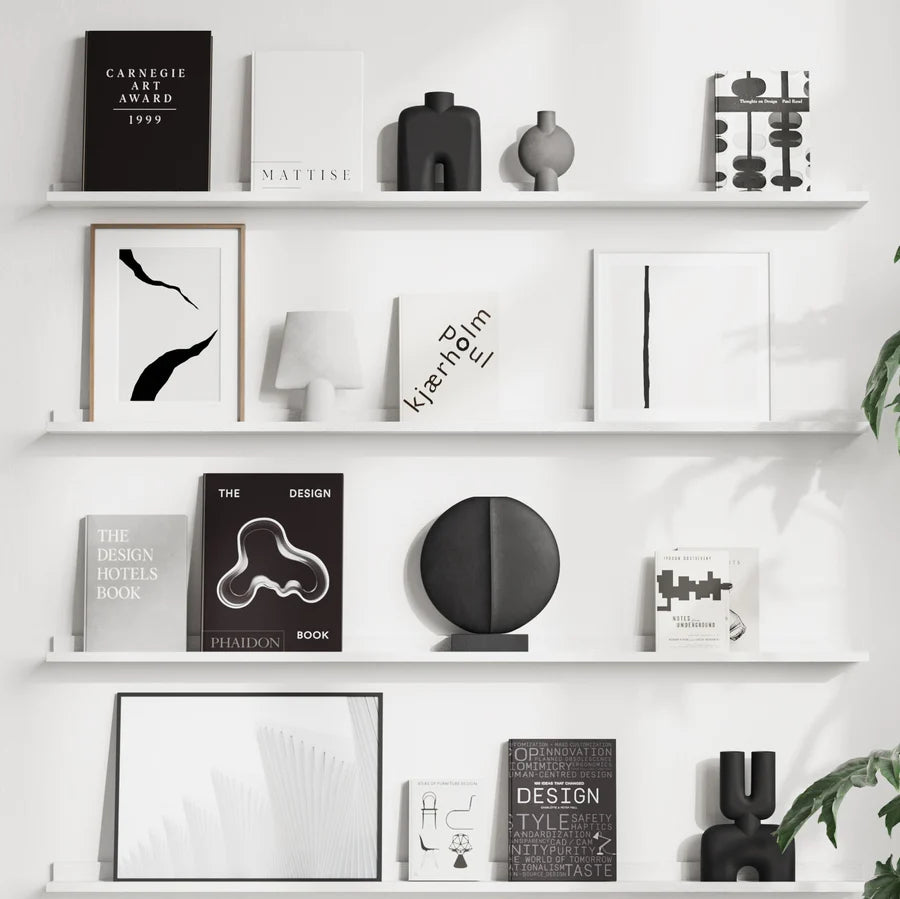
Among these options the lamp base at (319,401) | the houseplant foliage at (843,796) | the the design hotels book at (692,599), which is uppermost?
the lamp base at (319,401)

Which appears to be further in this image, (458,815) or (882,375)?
(458,815)

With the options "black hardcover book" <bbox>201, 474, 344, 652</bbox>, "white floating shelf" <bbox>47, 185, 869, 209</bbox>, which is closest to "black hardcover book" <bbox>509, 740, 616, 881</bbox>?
"black hardcover book" <bbox>201, 474, 344, 652</bbox>

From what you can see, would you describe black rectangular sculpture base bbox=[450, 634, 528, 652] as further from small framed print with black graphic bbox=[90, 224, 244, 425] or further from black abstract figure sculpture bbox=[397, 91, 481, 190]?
black abstract figure sculpture bbox=[397, 91, 481, 190]

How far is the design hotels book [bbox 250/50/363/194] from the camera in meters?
2.17

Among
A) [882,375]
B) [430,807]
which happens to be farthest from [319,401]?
[882,375]

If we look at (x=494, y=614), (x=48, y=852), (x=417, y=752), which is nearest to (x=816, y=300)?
(x=494, y=614)

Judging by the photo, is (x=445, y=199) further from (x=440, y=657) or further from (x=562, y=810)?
(x=562, y=810)

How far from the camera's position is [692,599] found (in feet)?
6.97

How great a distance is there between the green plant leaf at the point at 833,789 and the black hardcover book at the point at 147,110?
152 centimetres

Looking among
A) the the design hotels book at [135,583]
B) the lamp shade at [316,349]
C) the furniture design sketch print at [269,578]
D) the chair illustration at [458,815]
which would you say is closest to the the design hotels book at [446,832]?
the chair illustration at [458,815]

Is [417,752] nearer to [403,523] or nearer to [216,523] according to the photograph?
[403,523]

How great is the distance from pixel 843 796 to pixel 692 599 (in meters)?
0.52

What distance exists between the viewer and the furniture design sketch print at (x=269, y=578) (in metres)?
2.13

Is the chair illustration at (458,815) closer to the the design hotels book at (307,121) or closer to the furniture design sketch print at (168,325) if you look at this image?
the furniture design sketch print at (168,325)
